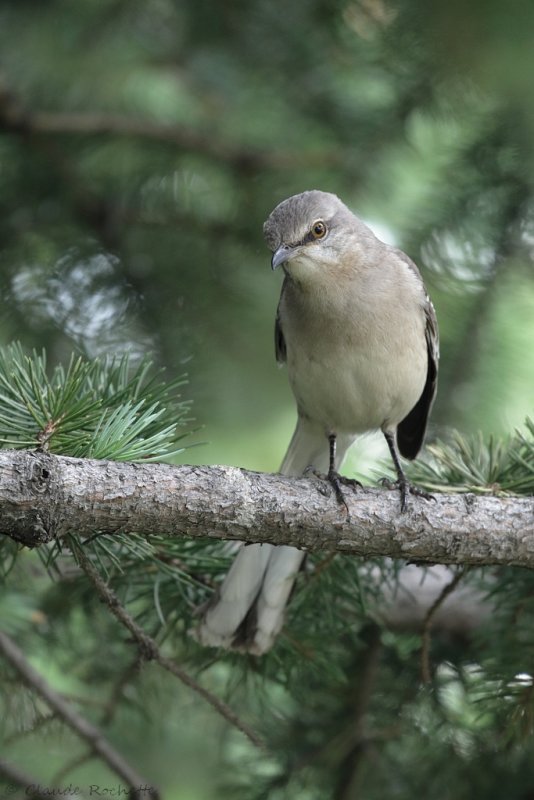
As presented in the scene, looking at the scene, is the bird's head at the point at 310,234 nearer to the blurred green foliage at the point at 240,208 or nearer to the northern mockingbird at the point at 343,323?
the northern mockingbird at the point at 343,323

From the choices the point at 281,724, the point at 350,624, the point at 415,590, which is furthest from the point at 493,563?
the point at 281,724

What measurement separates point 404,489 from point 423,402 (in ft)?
5.71

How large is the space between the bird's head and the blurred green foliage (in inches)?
31.6

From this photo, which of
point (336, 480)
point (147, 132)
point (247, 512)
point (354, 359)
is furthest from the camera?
point (147, 132)

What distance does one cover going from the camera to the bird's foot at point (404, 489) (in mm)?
3642

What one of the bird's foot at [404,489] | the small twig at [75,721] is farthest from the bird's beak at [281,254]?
the small twig at [75,721]

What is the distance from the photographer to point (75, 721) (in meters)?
3.74

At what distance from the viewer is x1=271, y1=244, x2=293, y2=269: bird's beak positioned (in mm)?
4629

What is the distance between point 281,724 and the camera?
4.77 metres

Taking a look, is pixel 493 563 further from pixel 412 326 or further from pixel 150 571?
pixel 412 326

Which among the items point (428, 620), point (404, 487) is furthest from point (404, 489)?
point (428, 620)

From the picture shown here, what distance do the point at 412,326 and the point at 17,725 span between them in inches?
108

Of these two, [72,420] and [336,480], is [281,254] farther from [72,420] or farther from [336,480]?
[72,420]

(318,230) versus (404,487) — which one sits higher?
(318,230)
